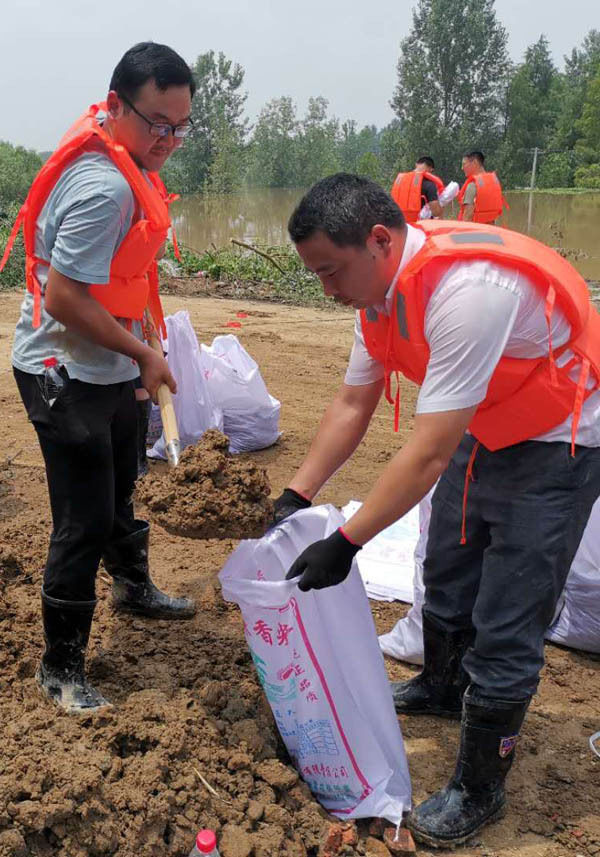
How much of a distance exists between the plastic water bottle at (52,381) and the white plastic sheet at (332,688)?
0.68 meters

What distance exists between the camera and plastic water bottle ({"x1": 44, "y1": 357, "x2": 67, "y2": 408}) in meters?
2.04

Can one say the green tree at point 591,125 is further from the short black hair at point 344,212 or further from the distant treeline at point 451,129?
the short black hair at point 344,212

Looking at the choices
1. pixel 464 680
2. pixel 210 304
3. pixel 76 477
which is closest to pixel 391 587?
pixel 464 680

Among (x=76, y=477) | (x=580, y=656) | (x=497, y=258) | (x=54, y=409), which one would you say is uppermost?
(x=497, y=258)

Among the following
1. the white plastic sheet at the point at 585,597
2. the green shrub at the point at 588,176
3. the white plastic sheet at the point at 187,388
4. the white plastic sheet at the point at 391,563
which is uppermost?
the green shrub at the point at 588,176

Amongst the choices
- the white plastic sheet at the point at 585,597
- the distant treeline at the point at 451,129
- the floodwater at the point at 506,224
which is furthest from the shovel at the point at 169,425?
the distant treeline at the point at 451,129

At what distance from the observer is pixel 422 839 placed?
6.64 ft

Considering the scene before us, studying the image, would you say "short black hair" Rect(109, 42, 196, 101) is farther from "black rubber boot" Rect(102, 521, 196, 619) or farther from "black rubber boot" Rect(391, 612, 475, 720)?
"black rubber boot" Rect(391, 612, 475, 720)

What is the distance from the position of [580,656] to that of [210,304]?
7.36 m

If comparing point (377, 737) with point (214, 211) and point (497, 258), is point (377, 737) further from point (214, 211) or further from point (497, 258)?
point (214, 211)

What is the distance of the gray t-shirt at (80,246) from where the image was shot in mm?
1902

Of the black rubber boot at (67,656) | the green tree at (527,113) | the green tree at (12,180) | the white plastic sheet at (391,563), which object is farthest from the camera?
the green tree at (527,113)

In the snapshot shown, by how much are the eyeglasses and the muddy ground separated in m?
1.63

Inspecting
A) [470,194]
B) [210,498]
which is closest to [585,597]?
[210,498]
